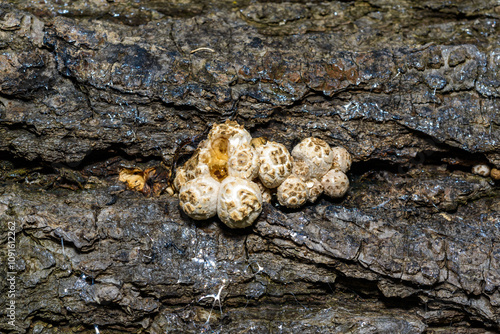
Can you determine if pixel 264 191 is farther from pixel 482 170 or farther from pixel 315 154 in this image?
pixel 482 170

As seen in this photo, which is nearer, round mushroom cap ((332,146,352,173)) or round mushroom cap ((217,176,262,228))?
round mushroom cap ((217,176,262,228))

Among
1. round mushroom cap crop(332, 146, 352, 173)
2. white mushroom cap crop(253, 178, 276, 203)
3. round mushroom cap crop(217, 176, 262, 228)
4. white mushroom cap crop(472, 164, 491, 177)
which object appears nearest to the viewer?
round mushroom cap crop(217, 176, 262, 228)

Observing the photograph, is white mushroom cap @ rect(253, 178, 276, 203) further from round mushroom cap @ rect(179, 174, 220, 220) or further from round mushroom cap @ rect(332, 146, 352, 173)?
round mushroom cap @ rect(332, 146, 352, 173)

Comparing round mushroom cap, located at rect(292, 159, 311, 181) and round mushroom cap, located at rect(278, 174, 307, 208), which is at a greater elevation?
round mushroom cap, located at rect(292, 159, 311, 181)

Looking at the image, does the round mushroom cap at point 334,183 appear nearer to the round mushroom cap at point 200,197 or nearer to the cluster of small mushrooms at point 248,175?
the cluster of small mushrooms at point 248,175

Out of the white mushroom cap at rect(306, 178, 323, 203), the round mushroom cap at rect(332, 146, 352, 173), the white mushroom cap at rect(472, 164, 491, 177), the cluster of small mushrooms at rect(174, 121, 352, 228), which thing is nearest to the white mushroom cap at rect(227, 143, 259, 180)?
the cluster of small mushrooms at rect(174, 121, 352, 228)

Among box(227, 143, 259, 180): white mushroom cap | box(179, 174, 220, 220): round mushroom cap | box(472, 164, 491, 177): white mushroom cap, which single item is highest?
box(472, 164, 491, 177): white mushroom cap

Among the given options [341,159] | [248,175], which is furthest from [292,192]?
[341,159]
